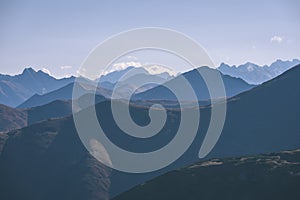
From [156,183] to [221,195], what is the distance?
33.2 meters

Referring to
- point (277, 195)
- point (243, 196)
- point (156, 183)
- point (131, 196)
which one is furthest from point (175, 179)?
point (277, 195)

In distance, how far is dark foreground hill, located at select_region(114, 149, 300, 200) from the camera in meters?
128

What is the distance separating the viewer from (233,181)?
140625mm

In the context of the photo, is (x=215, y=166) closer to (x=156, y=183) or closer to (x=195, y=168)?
(x=195, y=168)

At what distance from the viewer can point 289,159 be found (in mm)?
152375

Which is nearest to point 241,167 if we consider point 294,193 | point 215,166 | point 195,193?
point 215,166

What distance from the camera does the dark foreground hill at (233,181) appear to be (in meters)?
128

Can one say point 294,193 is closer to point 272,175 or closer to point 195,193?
point 272,175

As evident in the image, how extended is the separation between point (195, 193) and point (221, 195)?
36.9ft

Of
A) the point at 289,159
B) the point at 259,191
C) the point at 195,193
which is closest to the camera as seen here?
the point at 259,191

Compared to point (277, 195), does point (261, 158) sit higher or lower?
higher

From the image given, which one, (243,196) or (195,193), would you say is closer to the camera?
(243,196)

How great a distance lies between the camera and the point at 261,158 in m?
158

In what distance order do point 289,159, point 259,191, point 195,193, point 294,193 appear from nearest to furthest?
point 294,193
point 259,191
point 195,193
point 289,159
